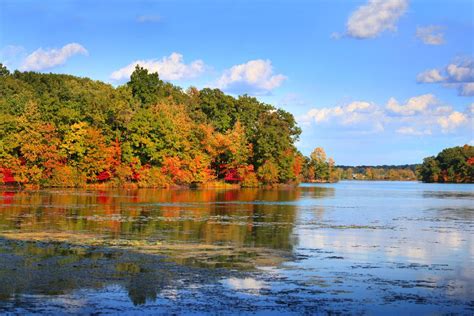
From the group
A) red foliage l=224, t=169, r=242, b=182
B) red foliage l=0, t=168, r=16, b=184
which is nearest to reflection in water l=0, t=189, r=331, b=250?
red foliage l=0, t=168, r=16, b=184

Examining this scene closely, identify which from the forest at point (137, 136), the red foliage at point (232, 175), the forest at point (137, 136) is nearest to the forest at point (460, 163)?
the forest at point (137, 136)

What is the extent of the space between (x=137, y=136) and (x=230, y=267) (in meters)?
69.2

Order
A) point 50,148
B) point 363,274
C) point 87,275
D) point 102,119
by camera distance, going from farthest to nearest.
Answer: point 102,119
point 50,148
point 363,274
point 87,275

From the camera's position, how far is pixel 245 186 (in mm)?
105625

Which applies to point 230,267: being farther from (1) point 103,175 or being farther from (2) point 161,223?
(1) point 103,175

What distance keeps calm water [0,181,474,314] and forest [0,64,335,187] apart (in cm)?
4732

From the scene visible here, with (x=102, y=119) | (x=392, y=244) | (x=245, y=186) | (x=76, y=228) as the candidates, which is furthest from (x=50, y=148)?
(x=392, y=244)

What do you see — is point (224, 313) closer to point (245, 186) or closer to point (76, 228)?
point (76, 228)

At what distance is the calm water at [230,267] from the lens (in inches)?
495

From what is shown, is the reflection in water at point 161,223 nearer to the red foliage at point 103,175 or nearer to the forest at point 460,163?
the red foliage at point 103,175

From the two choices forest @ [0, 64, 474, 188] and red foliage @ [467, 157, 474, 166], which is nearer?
forest @ [0, 64, 474, 188]

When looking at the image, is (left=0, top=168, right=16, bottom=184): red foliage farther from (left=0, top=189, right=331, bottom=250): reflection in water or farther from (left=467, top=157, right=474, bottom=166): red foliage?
(left=467, top=157, right=474, bottom=166): red foliage

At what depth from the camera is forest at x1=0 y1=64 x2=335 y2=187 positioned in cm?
7569

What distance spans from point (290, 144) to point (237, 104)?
1392 cm
